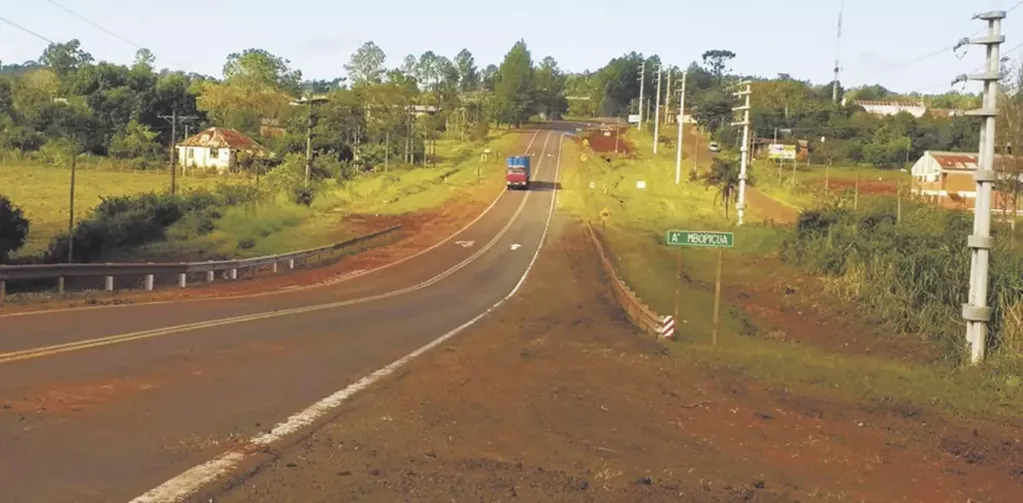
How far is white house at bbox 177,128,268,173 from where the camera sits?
4114 inches

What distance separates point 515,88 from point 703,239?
6105 inches

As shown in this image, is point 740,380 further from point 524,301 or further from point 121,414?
point 524,301

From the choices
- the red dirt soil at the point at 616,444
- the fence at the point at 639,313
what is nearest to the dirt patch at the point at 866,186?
the fence at the point at 639,313

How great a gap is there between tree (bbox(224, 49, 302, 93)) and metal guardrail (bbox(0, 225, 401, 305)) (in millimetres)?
122931

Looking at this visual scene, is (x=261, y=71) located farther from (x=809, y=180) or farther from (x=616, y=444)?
(x=616, y=444)

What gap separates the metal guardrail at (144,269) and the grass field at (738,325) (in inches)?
530

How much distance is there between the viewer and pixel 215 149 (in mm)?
105312

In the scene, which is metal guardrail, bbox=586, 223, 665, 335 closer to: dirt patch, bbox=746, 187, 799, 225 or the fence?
the fence

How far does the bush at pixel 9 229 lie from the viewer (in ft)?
124

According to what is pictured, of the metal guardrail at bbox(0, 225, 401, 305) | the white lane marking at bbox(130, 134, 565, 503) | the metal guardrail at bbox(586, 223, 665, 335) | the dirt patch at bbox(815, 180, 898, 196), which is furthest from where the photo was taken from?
the dirt patch at bbox(815, 180, 898, 196)

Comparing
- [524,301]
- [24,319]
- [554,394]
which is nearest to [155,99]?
[524,301]

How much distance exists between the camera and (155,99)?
12288cm

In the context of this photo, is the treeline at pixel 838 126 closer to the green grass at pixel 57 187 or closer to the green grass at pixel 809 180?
the green grass at pixel 809 180

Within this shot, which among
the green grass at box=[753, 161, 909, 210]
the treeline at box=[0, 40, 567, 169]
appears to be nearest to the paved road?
the green grass at box=[753, 161, 909, 210]
